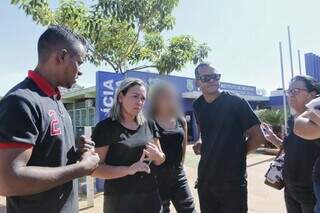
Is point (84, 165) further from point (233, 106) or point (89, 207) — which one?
point (89, 207)

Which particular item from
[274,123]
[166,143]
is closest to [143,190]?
[166,143]

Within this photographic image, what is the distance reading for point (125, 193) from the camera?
2.73 m

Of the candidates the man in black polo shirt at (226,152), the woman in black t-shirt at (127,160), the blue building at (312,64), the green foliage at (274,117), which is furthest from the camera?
the green foliage at (274,117)

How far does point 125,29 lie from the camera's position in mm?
8797

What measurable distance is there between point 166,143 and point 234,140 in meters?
0.79

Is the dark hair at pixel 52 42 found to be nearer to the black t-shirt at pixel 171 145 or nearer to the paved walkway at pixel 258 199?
the black t-shirt at pixel 171 145

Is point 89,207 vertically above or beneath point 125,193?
beneath

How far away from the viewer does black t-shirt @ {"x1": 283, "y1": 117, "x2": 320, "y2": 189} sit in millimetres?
3127

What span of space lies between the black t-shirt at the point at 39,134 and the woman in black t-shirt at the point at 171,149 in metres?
1.60

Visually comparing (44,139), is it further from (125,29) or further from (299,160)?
(125,29)

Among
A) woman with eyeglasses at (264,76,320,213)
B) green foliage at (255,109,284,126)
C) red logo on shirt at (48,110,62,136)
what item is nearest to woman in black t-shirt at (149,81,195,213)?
woman with eyeglasses at (264,76,320,213)

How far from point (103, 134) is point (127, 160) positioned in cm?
29

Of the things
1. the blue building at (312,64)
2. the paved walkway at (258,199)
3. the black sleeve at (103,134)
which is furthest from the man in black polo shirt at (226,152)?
the blue building at (312,64)

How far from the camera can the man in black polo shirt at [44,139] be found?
1540mm
